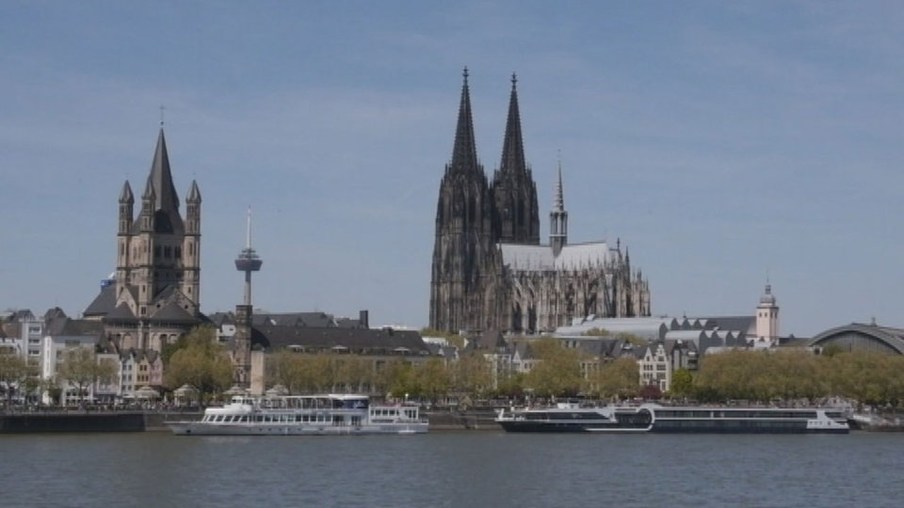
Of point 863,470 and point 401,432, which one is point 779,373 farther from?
point 863,470

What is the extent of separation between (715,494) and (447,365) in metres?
92.5

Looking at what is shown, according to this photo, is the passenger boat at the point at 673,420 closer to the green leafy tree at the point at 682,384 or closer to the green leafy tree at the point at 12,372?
the green leafy tree at the point at 12,372

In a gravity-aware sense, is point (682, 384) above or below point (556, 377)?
below

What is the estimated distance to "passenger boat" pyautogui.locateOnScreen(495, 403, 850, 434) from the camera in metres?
127

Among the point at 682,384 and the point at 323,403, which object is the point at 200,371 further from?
the point at 682,384

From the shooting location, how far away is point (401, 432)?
122 meters

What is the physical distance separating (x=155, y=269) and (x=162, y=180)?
280 inches

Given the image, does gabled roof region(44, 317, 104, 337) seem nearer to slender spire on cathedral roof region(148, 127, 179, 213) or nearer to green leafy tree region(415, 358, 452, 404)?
slender spire on cathedral roof region(148, 127, 179, 213)

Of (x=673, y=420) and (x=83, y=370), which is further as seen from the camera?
(x=83, y=370)

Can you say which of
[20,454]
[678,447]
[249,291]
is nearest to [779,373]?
[249,291]

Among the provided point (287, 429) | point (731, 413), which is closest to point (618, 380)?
point (731, 413)

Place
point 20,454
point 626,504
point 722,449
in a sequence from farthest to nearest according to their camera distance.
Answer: point 722,449 → point 20,454 → point 626,504

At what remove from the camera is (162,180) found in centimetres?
17175

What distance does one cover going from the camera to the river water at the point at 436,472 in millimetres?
69438
